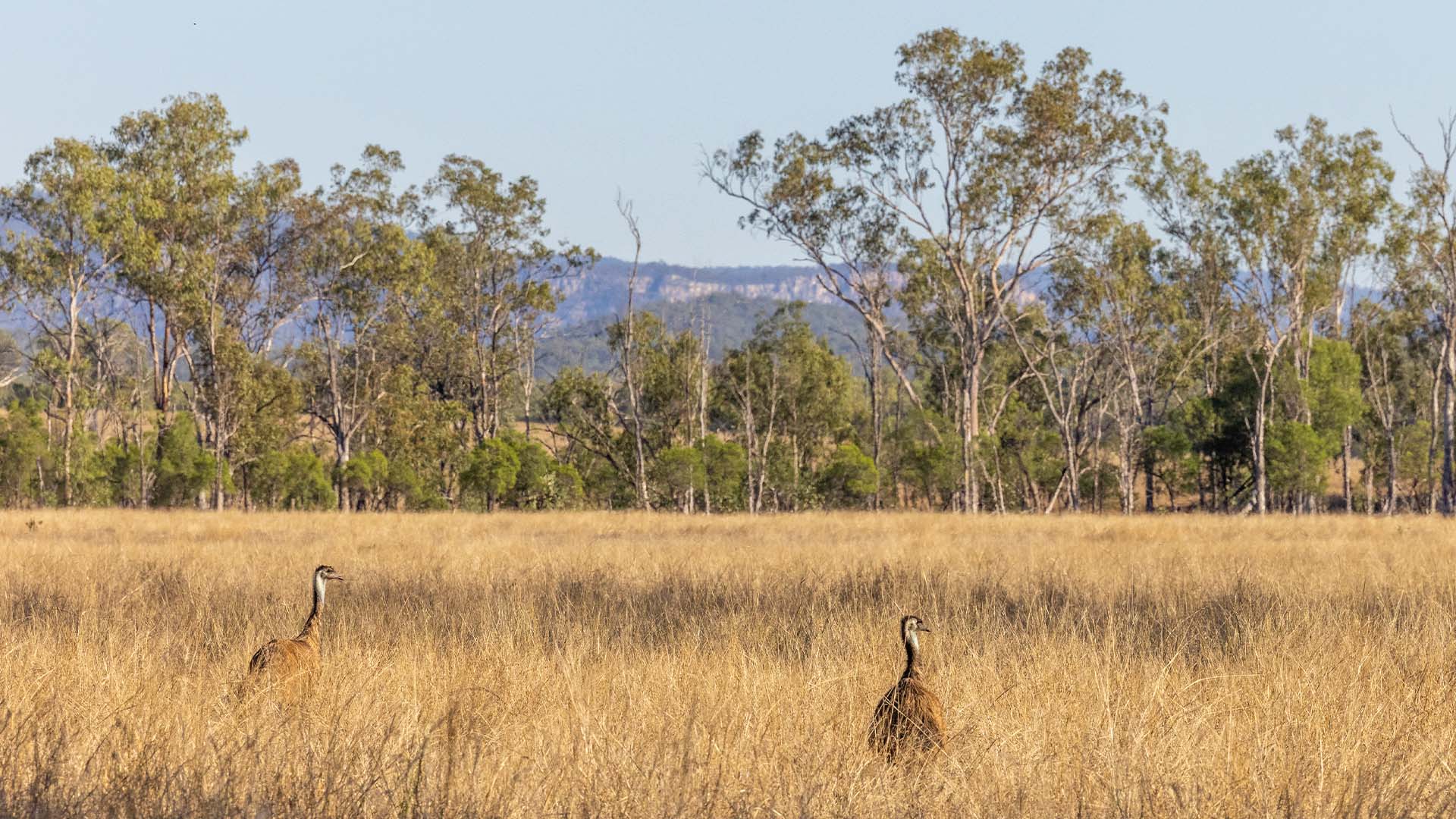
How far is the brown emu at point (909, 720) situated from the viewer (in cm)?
451

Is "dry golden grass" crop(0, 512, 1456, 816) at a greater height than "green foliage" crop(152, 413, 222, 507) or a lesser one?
lesser

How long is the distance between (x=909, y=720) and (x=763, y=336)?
48.7m

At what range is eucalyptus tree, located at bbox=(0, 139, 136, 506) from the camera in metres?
38.8

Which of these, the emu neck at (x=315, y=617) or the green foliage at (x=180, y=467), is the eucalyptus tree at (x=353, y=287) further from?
the emu neck at (x=315, y=617)

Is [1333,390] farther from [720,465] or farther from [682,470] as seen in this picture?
[682,470]

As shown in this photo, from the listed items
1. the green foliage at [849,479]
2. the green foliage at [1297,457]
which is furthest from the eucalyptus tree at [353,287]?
the green foliage at [1297,457]

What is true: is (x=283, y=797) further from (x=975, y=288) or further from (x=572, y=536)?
(x=975, y=288)

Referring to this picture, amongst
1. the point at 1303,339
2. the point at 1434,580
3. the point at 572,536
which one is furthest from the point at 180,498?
the point at 1303,339

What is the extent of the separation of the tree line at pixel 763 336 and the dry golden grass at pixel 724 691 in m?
26.5

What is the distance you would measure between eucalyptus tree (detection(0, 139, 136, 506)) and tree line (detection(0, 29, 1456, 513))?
0.14 metres

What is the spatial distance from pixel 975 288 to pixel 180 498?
2625 cm

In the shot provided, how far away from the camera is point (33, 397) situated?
4847 centimetres

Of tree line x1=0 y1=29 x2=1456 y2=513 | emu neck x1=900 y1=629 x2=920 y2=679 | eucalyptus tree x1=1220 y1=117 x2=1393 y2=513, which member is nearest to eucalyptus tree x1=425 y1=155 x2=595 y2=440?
tree line x1=0 y1=29 x2=1456 y2=513

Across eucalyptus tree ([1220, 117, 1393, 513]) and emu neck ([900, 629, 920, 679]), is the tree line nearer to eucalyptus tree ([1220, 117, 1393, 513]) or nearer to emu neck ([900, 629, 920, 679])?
eucalyptus tree ([1220, 117, 1393, 513])
